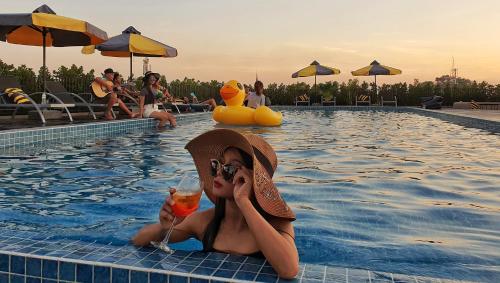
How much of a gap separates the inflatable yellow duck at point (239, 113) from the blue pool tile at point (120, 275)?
10.9 meters

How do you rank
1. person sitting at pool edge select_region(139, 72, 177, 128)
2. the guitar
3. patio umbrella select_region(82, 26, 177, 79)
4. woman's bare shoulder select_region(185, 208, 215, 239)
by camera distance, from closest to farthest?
1. woman's bare shoulder select_region(185, 208, 215, 239)
2. person sitting at pool edge select_region(139, 72, 177, 128)
3. the guitar
4. patio umbrella select_region(82, 26, 177, 79)

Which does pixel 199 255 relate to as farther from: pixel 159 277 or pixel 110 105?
pixel 110 105

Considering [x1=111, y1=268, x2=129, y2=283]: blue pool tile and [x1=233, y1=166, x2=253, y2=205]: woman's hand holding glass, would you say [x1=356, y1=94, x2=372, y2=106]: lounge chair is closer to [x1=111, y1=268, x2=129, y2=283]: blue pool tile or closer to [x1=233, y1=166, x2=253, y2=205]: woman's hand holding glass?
[x1=233, y1=166, x2=253, y2=205]: woman's hand holding glass

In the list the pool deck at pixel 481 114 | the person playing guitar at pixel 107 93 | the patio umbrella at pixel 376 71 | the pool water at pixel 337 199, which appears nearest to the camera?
the pool water at pixel 337 199

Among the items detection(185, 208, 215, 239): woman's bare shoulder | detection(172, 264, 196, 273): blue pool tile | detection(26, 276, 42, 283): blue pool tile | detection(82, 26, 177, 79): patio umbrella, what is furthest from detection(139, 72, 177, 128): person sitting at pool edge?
detection(172, 264, 196, 273): blue pool tile

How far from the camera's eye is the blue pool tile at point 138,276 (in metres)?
2.21

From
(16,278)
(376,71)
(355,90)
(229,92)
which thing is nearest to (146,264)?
(16,278)

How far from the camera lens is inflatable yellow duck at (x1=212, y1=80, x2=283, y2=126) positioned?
1310cm

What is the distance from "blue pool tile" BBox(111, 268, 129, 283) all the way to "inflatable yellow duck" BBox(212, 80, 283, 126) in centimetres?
1087

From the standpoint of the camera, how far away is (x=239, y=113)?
1329cm

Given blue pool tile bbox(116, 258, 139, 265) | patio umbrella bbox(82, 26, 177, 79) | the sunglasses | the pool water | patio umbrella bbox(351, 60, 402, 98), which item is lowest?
the pool water

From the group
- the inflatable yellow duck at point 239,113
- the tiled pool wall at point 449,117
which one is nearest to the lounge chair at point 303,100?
the tiled pool wall at point 449,117

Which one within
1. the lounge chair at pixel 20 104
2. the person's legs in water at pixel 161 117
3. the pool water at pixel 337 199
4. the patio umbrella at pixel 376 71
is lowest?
the pool water at pixel 337 199

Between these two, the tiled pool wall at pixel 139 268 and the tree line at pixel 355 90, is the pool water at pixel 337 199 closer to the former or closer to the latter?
the tiled pool wall at pixel 139 268
